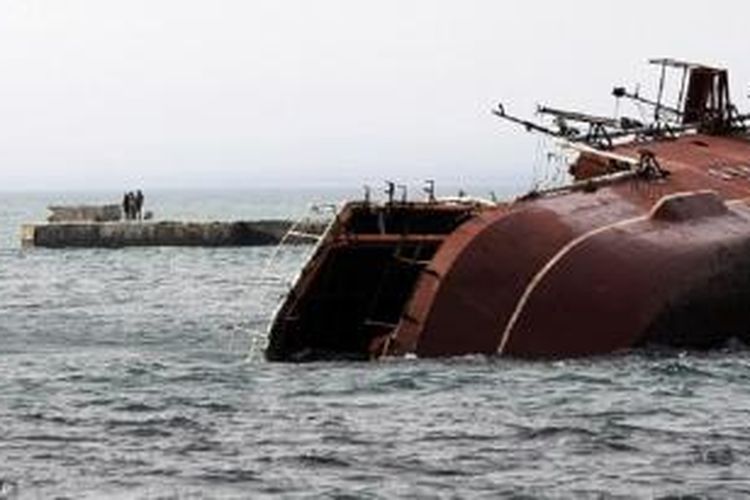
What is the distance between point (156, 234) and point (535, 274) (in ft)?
186

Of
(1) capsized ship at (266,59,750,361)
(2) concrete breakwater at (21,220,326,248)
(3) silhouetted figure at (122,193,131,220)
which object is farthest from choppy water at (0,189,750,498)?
(3) silhouetted figure at (122,193,131,220)

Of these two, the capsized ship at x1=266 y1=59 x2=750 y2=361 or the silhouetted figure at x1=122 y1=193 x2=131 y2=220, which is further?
the silhouetted figure at x1=122 y1=193 x2=131 y2=220

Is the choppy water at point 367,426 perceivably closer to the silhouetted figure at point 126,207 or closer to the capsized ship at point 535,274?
the capsized ship at point 535,274

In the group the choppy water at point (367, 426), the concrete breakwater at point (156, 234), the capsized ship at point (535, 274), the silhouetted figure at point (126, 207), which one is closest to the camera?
the choppy water at point (367, 426)

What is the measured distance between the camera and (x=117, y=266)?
210ft

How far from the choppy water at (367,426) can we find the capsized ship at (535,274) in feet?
1.94

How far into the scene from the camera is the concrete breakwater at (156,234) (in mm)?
78438

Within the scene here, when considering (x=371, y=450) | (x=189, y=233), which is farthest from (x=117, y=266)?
(x=371, y=450)

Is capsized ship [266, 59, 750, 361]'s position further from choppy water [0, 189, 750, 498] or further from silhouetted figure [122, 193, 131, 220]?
silhouetted figure [122, 193, 131, 220]

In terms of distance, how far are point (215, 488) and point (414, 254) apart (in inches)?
463

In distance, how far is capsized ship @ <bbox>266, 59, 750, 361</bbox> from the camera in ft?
75.8

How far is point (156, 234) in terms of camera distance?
7850cm

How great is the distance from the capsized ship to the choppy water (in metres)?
0.59

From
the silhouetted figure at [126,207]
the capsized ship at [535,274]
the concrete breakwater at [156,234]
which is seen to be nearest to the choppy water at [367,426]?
the capsized ship at [535,274]
